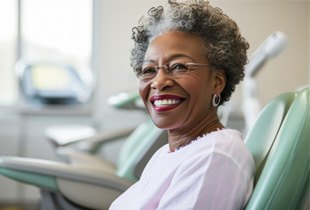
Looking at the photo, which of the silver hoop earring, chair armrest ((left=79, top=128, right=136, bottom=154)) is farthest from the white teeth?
chair armrest ((left=79, top=128, right=136, bottom=154))

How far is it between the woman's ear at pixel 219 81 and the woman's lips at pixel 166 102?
0.11 metres

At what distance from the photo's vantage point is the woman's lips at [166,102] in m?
1.02

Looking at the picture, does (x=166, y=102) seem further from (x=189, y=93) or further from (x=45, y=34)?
(x=45, y=34)

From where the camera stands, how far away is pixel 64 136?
2.52 m

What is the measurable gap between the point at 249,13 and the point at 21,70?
2.19 m

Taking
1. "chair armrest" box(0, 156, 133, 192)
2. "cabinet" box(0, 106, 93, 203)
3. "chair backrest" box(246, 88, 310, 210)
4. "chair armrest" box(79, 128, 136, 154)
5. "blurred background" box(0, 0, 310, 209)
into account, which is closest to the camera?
"chair backrest" box(246, 88, 310, 210)

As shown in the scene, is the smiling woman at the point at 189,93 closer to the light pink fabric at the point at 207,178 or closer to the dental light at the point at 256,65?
the light pink fabric at the point at 207,178

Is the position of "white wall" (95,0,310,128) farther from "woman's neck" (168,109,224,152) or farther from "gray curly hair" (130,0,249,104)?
"woman's neck" (168,109,224,152)

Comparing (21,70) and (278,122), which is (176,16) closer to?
(278,122)

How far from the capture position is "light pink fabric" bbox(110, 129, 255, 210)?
33.6 inches

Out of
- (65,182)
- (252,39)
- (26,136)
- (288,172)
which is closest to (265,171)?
(288,172)

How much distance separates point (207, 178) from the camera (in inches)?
33.8

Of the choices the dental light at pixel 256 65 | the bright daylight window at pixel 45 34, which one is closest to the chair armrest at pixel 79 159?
the dental light at pixel 256 65

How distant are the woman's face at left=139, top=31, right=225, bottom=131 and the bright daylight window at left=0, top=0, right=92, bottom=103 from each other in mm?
2567
